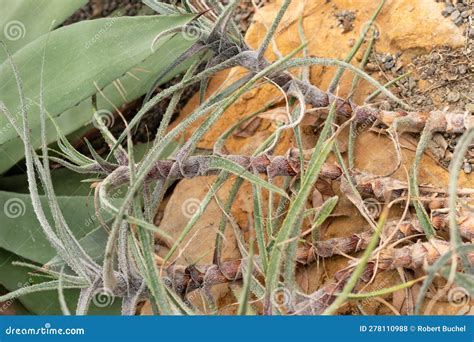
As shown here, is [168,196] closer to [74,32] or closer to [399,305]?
[74,32]

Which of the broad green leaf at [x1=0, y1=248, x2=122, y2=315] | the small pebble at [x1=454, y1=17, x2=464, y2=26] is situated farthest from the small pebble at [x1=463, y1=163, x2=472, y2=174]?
the broad green leaf at [x1=0, y1=248, x2=122, y2=315]

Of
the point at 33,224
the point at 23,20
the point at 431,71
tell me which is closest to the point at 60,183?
the point at 33,224

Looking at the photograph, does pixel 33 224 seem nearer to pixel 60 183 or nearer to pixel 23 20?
pixel 60 183

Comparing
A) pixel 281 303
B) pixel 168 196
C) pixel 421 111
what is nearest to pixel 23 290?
pixel 281 303

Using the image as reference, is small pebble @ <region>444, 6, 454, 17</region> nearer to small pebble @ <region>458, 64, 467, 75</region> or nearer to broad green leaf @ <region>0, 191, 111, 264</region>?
small pebble @ <region>458, 64, 467, 75</region>

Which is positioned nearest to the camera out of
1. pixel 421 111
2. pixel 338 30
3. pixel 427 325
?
pixel 427 325

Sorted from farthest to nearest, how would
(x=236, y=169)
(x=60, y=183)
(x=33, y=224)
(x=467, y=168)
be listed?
(x=60, y=183), (x=33, y=224), (x=467, y=168), (x=236, y=169)
